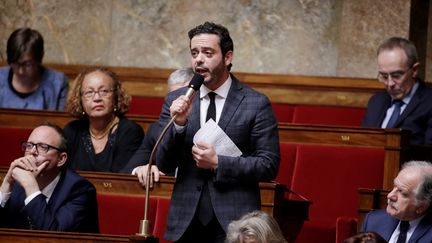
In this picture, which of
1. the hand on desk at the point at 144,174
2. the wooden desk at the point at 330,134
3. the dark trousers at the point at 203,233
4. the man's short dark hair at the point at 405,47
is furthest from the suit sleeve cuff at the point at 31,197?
the man's short dark hair at the point at 405,47

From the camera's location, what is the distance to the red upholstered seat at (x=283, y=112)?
5.37 m

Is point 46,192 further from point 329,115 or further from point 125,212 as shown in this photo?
point 329,115

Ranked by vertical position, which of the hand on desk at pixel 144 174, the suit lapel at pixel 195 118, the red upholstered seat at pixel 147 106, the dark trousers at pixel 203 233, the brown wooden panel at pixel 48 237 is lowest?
the brown wooden panel at pixel 48 237

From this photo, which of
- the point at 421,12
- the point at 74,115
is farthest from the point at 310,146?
the point at 421,12

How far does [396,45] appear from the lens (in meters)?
4.69

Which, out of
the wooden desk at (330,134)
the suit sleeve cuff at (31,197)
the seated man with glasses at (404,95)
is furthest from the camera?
the seated man with glasses at (404,95)

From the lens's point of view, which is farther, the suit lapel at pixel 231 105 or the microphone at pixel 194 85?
the suit lapel at pixel 231 105

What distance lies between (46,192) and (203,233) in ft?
2.30

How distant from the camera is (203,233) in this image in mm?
3352

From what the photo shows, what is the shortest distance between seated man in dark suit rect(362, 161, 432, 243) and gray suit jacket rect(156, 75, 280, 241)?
1.42 ft

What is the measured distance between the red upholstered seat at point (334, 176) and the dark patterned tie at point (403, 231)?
76 centimetres

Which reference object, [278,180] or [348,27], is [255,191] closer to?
[278,180]

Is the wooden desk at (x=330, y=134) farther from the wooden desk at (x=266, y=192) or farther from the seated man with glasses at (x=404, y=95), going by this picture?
the wooden desk at (x=266, y=192)

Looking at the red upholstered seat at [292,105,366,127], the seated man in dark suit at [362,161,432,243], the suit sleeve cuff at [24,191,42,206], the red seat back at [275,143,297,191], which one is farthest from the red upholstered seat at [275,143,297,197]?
the suit sleeve cuff at [24,191,42,206]
